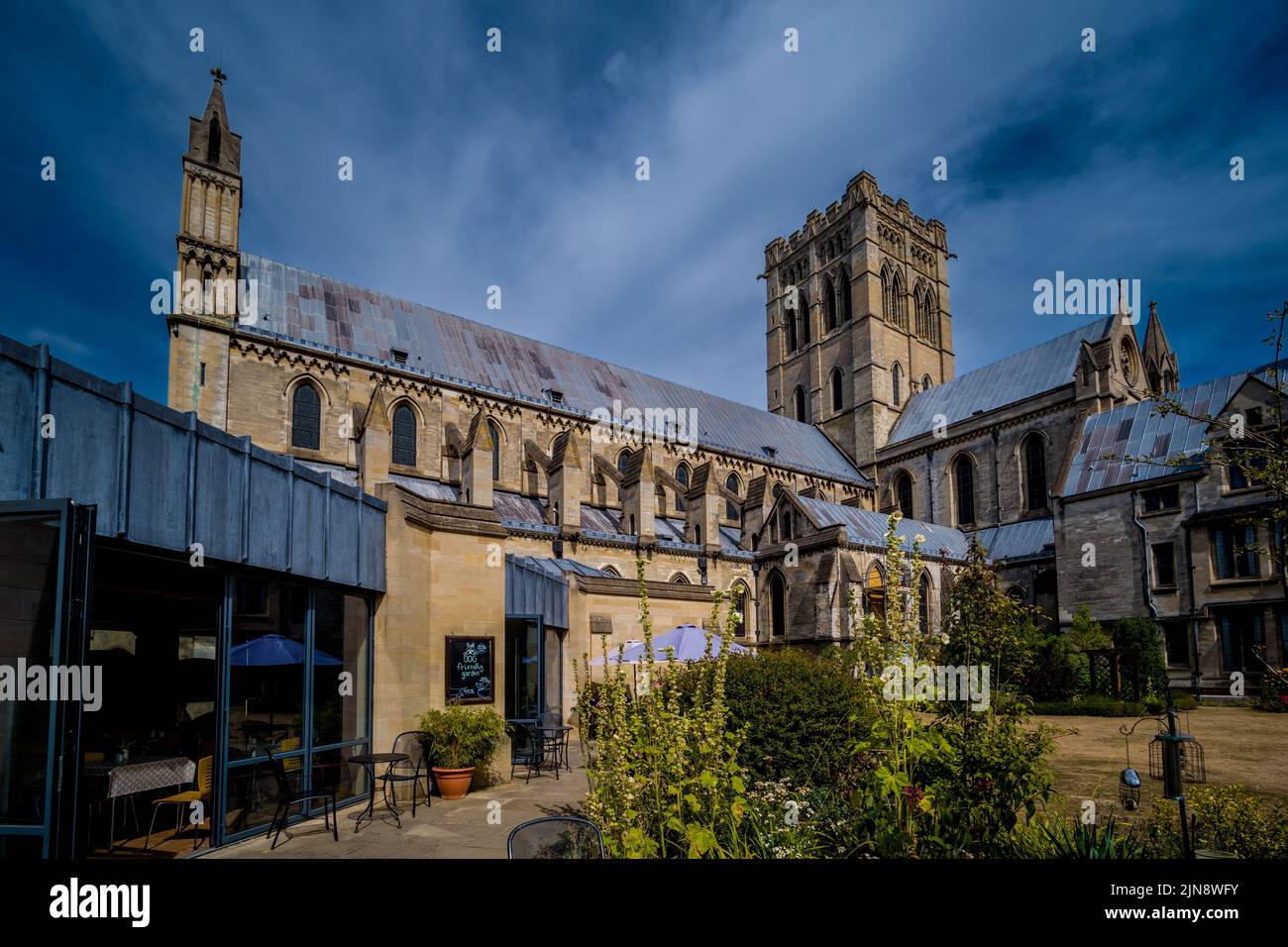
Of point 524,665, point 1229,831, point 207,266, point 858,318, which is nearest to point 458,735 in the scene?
point 524,665

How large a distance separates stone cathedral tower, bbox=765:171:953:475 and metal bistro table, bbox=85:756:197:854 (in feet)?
151

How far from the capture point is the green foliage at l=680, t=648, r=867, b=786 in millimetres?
9898

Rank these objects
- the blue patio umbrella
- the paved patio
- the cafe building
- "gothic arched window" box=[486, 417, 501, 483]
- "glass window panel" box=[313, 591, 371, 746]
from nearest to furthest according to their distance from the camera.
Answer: the cafe building → the paved patio → the blue patio umbrella → "glass window panel" box=[313, 591, 371, 746] → "gothic arched window" box=[486, 417, 501, 483]

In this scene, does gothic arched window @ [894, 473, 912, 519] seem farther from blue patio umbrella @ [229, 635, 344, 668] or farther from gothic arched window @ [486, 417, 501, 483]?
blue patio umbrella @ [229, 635, 344, 668]

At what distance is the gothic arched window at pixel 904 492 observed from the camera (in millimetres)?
47781

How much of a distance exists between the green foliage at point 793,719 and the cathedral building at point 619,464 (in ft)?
13.9

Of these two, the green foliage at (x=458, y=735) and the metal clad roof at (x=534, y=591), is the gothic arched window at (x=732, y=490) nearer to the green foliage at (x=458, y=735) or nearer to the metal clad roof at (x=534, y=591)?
the metal clad roof at (x=534, y=591)

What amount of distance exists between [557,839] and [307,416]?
27845mm

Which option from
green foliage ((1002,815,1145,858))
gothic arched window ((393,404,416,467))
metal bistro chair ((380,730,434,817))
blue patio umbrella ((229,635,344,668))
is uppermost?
gothic arched window ((393,404,416,467))

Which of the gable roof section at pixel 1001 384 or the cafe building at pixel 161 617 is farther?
the gable roof section at pixel 1001 384

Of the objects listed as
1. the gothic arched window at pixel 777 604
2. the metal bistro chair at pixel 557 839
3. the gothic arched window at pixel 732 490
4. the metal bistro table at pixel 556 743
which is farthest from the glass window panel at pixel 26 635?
the gothic arched window at pixel 732 490

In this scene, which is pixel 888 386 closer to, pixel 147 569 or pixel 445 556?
pixel 445 556

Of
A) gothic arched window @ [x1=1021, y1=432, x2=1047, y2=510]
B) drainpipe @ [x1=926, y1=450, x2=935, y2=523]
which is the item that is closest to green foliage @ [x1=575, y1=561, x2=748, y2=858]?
gothic arched window @ [x1=1021, y1=432, x2=1047, y2=510]
